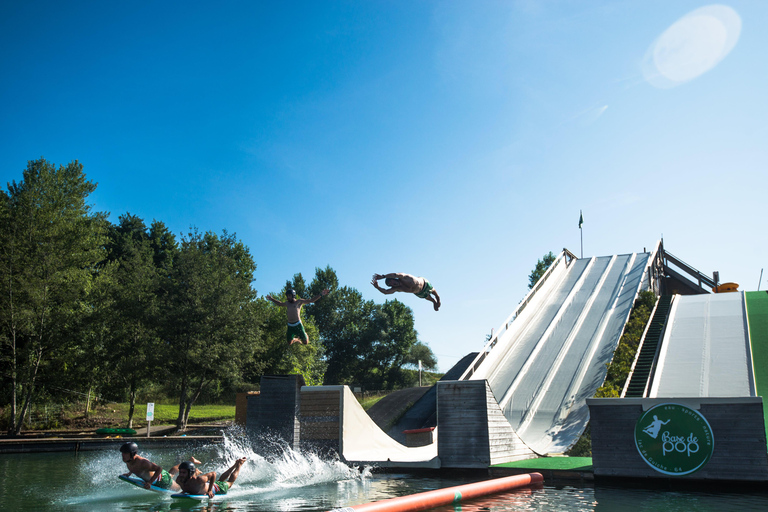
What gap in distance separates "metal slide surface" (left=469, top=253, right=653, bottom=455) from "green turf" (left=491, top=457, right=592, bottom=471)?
218 centimetres

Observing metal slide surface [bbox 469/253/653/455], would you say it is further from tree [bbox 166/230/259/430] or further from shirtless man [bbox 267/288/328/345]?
tree [bbox 166/230/259/430]

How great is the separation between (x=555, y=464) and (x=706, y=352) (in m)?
10.8

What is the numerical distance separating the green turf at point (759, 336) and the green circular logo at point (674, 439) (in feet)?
12.0

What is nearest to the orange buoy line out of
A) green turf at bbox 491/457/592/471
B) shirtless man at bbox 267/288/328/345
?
green turf at bbox 491/457/592/471

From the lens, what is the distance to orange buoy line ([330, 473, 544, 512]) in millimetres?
6551

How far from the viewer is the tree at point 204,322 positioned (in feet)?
95.9

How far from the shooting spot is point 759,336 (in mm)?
19953

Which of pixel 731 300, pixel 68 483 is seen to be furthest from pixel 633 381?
pixel 68 483

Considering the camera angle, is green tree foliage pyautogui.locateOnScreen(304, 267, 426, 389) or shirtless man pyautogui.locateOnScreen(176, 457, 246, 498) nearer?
shirtless man pyautogui.locateOnScreen(176, 457, 246, 498)

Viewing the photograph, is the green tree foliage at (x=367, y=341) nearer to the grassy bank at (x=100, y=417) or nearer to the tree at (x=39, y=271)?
the grassy bank at (x=100, y=417)

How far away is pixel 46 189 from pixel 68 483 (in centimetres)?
2204

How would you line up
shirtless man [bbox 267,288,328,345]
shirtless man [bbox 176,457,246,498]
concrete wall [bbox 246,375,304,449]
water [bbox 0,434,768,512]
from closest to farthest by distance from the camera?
water [bbox 0,434,768,512] < shirtless man [bbox 176,457,246,498] < shirtless man [bbox 267,288,328,345] < concrete wall [bbox 246,375,304,449]

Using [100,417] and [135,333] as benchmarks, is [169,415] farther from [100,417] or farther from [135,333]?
[135,333]

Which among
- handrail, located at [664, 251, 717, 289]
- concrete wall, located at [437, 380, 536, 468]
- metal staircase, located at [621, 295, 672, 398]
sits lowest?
concrete wall, located at [437, 380, 536, 468]
